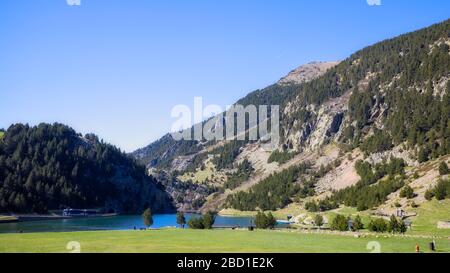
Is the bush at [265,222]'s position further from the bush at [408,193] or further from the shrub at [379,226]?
the bush at [408,193]

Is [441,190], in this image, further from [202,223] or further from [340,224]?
[202,223]

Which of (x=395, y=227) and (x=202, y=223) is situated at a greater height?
(x=395, y=227)

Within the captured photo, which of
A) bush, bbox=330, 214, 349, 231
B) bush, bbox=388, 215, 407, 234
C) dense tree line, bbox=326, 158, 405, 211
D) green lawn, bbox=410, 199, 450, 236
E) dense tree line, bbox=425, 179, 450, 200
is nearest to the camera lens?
bush, bbox=388, 215, 407, 234

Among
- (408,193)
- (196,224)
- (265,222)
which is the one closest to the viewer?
(196,224)

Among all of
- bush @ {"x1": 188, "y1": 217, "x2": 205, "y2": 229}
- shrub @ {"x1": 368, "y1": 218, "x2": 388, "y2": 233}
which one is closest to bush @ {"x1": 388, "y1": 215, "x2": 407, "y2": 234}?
shrub @ {"x1": 368, "y1": 218, "x2": 388, "y2": 233}

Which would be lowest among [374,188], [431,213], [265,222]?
[265,222]

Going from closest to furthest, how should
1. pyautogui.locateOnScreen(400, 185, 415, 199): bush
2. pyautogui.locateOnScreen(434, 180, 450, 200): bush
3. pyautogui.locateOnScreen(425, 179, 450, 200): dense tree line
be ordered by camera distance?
pyautogui.locateOnScreen(425, 179, 450, 200): dense tree line < pyautogui.locateOnScreen(434, 180, 450, 200): bush < pyautogui.locateOnScreen(400, 185, 415, 199): bush

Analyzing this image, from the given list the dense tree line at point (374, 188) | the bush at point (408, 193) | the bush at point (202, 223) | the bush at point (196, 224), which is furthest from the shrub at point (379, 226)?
the dense tree line at point (374, 188)

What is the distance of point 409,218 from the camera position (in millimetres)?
109125

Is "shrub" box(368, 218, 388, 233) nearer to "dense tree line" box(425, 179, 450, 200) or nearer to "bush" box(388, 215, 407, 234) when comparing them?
Answer: "bush" box(388, 215, 407, 234)

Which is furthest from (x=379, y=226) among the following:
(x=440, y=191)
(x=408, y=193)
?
(x=408, y=193)
